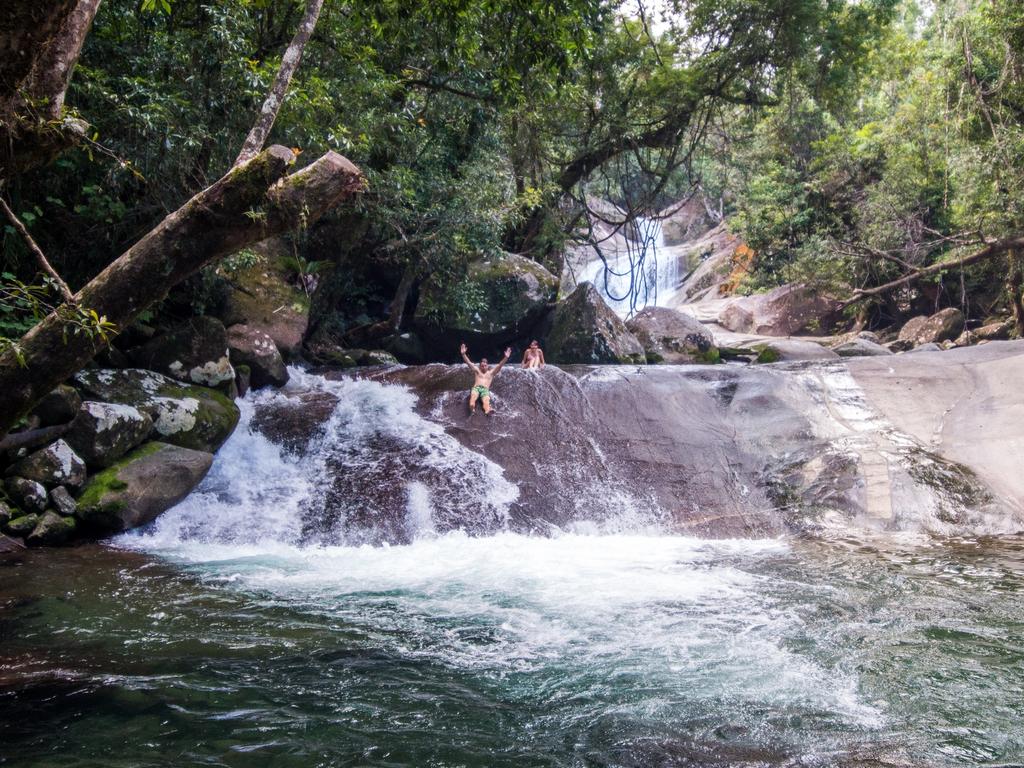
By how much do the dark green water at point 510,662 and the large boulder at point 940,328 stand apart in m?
14.3

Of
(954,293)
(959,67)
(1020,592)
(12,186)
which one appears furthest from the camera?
(954,293)

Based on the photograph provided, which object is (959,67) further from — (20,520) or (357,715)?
(20,520)

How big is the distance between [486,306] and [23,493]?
9.82m

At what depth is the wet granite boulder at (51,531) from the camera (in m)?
7.43

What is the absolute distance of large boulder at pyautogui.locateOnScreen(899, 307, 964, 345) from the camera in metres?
19.6

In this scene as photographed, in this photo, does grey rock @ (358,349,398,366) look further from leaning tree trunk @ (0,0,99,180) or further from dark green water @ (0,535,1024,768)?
leaning tree trunk @ (0,0,99,180)

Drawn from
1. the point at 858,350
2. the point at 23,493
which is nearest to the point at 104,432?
the point at 23,493

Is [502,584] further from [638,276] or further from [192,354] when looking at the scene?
[638,276]

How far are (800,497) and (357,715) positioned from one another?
24.7 feet

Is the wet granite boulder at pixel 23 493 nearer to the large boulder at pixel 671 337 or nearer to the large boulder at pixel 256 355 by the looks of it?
the large boulder at pixel 256 355

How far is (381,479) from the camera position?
937cm

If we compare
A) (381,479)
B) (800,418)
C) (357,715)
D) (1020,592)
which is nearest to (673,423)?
(800,418)

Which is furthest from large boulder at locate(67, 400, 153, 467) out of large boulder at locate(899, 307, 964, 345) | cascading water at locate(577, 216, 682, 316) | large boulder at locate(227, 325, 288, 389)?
cascading water at locate(577, 216, 682, 316)

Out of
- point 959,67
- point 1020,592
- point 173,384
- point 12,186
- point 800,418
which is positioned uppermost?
point 959,67
